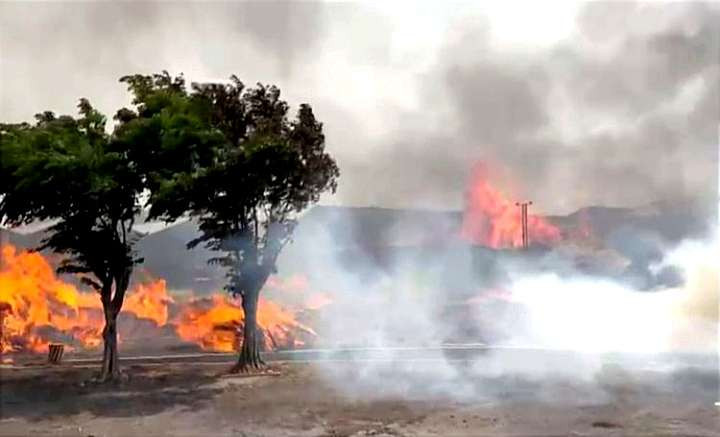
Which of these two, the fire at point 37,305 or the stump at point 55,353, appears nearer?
the fire at point 37,305

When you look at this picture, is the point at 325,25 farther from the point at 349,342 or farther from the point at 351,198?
the point at 349,342

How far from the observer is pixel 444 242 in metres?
10.8

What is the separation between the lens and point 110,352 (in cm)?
783

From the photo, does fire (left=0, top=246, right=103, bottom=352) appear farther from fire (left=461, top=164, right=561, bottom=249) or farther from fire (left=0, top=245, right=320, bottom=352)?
fire (left=461, top=164, right=561, bottom=249)

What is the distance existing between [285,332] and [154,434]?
365 centimetres

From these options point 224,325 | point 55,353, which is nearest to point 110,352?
point 55,353

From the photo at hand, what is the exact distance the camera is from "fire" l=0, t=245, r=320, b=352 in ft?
25.4

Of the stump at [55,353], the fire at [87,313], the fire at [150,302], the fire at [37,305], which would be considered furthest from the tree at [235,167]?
the stump at [55,353]

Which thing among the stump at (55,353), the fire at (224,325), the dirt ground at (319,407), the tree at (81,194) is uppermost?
the tree at (81,194)

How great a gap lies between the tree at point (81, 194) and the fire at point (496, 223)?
513 cm

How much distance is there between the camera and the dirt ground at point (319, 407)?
6.31 metres

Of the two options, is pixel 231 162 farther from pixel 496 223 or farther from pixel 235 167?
pixel 496 223

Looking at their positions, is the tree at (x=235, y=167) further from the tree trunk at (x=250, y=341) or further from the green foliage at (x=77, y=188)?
the green foliage at (x=77, y=188)

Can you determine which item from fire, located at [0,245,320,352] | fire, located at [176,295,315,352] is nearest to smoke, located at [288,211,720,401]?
fire, located at [176,295,315,352]
